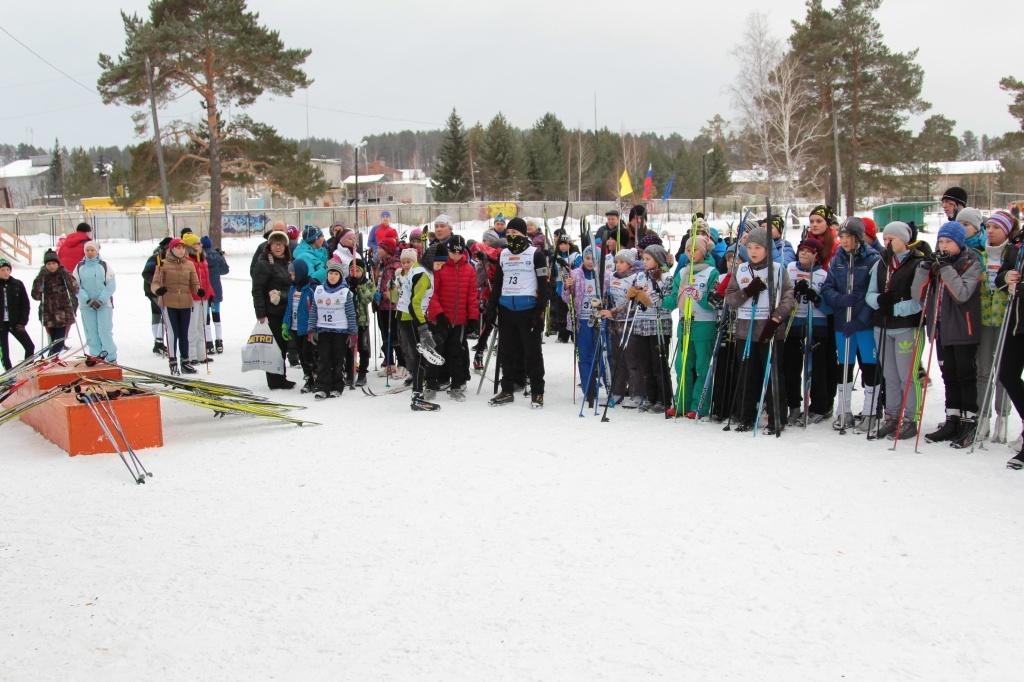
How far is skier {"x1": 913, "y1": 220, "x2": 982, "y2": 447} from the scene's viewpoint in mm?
6441

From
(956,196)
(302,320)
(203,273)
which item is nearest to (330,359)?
(302,320)

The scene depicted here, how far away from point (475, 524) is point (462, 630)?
52.3 inches

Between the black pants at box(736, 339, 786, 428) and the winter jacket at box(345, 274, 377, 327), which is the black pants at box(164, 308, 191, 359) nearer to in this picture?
the winter jacket at box(345, 274, 377, 327)

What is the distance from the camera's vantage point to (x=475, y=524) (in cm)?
511

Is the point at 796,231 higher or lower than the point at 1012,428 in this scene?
higher

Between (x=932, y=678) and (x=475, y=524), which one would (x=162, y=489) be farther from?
(x=932, y=678)

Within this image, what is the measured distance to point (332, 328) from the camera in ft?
29.9

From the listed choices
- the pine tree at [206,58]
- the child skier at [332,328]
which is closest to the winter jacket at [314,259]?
the child skier at [332,328]

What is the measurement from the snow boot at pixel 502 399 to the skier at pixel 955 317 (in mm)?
3989

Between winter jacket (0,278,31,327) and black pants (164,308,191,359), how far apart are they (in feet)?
5.67

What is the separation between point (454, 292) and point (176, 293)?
408cm

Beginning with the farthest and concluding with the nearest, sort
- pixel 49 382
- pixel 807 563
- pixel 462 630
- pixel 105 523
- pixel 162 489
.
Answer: pixel 49 382, pixel 162 489, pixel 105 523, pixel 807 563, pixel 462 630

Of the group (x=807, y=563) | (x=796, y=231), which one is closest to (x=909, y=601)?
(x=807, y=563)

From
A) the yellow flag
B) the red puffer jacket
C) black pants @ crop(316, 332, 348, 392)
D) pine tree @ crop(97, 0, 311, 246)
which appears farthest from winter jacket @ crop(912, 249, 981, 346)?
pine tree @ crop(97, 0, 311, 246)
